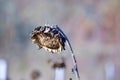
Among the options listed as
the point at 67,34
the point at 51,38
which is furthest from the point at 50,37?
the point at 67,34

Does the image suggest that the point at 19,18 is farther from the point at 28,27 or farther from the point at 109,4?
the point at 109,4

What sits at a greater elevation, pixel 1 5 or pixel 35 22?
pixel 1 5

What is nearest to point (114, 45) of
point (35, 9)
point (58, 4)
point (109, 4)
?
point (109, 4)

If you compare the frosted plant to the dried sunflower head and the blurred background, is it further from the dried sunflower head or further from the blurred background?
the blurred background

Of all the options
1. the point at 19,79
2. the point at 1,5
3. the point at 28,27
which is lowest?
the point at 19,79

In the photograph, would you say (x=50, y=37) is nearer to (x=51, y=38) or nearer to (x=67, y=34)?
(x=51, y=38)

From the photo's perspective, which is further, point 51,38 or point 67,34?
point 67,34

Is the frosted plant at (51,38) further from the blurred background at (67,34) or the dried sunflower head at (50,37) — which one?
the blurred background at (67,34)
